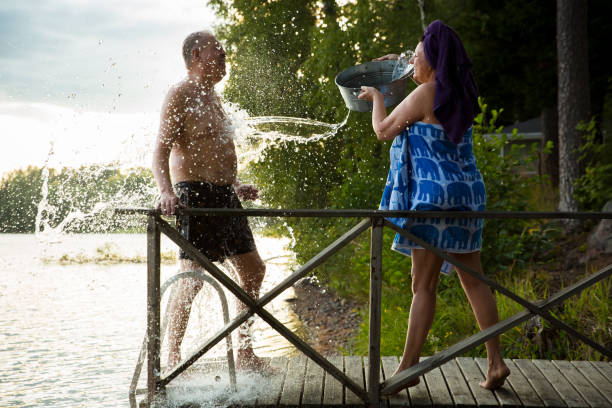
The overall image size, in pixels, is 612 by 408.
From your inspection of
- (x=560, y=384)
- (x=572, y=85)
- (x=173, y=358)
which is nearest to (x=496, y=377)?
(x=560, y=384)

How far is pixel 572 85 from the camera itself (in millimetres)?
7816

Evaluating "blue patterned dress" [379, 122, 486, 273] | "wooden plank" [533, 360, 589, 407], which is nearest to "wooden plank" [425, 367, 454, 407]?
"wooden plank" [533, 360, 589, 407]

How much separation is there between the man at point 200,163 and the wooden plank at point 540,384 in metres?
1.28

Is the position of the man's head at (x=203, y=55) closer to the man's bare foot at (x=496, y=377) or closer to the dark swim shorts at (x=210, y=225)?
the dark swim shorts at (x=210, y=225)

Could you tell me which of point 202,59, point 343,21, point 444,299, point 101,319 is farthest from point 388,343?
point 343,21

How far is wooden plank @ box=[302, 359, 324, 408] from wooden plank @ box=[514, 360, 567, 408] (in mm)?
920

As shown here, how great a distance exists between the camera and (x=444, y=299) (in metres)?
4.60

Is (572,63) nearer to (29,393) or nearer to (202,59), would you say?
(202,59)

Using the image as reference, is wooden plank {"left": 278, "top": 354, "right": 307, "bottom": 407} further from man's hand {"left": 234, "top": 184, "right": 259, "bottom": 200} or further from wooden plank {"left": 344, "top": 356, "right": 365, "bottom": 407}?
man's hand {"left": 234, "top": 184, "right": 259, "bottom": 200}

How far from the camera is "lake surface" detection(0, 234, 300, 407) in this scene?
368 cm

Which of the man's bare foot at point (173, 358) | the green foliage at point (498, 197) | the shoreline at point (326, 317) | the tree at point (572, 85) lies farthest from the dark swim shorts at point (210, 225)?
the tree at point (572, 85)

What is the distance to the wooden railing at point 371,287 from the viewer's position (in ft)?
7.18

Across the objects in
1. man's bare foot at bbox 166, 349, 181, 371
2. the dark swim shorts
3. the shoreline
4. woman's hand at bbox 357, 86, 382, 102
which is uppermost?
woman's hand at bbox 357, 86, 382, 102

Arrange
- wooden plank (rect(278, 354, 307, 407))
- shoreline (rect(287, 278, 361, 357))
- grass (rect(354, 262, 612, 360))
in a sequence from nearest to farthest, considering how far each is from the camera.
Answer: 1. wooden plank (rect(278, 354, 307, 407))
2. grass (rect(354, 262, 612, 360))
3. shoreline (rect(287, 278, 361, 357))
